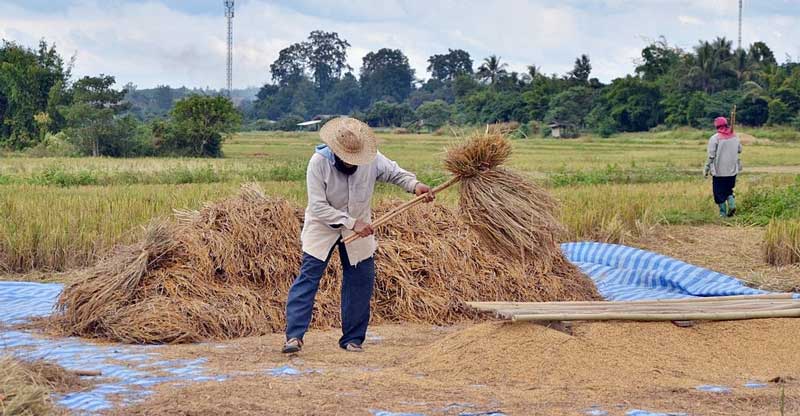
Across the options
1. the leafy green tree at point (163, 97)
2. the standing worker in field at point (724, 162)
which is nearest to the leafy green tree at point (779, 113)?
the standing worker in field at point (724, 162)

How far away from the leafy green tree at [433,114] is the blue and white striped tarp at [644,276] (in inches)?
1642

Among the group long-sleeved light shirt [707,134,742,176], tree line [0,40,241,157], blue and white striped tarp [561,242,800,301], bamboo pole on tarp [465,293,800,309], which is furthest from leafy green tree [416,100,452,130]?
bamboo pole on tarp [465,293,800,309]

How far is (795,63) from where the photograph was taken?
53.2 metres

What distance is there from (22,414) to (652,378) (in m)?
2.83

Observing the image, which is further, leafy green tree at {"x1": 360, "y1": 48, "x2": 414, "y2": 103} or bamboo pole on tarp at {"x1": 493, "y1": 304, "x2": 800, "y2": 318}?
leafy green tree at {"x1": 360, "y1": 48, "x2": 414, "y2": 103}

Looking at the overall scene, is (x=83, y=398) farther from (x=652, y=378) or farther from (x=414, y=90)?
(x=414, y=90)

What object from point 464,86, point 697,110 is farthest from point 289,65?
point 697,110

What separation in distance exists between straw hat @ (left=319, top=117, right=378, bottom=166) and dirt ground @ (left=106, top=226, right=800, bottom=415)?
1088mm

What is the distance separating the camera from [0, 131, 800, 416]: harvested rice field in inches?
162

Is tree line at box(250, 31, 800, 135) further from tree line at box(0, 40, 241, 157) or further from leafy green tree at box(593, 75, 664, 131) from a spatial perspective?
tree line at box(0, 40, 241, 157)

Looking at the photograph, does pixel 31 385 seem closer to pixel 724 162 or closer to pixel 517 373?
pixel 517 373

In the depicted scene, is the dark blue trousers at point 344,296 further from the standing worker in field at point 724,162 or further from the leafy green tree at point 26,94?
the leafy green tree at point 26,94

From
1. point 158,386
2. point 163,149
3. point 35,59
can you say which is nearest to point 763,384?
point 158,386

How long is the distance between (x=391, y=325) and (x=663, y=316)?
1956 millimetres
